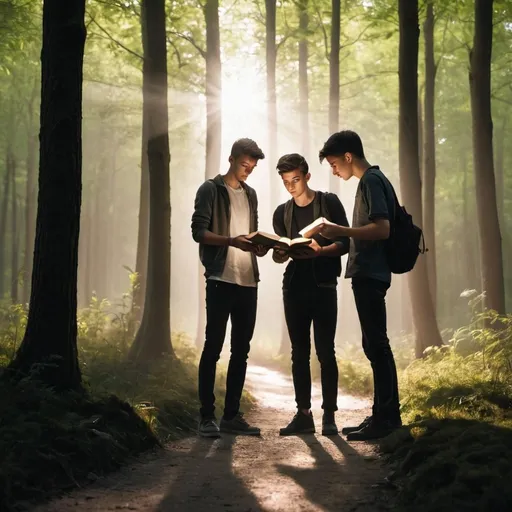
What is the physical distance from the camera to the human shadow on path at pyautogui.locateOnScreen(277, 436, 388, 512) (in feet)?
12.5

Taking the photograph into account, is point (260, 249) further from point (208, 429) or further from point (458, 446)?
point (458, 446)

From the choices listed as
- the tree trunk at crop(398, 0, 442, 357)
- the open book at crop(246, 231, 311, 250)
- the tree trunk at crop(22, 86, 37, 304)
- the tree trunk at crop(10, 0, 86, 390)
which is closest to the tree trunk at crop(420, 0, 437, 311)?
the tree trunk at crop(398, 0, 442, 357)

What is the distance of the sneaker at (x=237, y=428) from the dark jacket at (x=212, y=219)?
1.43m

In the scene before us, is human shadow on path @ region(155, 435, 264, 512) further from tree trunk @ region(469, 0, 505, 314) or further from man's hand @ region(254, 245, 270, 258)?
tree trunk @ region(469, 0, 505, 314)

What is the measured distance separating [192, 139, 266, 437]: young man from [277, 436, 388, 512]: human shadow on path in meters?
1.09

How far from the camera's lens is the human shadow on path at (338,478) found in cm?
380

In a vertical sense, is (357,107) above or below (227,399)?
above

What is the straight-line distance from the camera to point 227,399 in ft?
21.3

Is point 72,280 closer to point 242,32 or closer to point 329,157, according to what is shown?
point 329,157

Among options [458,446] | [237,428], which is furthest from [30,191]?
[458,446]

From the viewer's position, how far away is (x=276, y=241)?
567 cm

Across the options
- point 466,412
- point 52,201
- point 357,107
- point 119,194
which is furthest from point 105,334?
point 119,194

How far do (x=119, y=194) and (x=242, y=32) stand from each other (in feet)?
59.8

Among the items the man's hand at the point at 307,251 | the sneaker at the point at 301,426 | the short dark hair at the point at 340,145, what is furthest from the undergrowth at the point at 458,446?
the short dark hair at the point at 340,145
